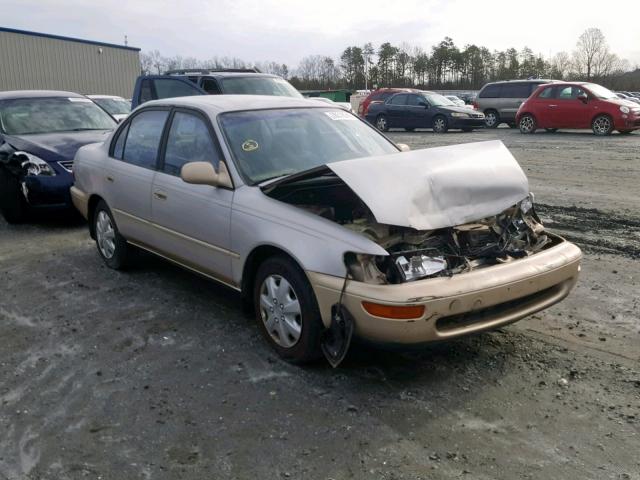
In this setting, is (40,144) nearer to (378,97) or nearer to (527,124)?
(527,124)

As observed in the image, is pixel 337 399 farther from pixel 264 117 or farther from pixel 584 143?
pixel 584 143

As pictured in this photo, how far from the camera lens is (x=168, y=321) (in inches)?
184

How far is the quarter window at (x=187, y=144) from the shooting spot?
15.2 feet

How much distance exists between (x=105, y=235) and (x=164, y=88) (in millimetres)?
6719

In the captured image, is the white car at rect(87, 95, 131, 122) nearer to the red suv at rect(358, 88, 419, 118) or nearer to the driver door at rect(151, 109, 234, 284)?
the red suv at rect(358, 88, 419, 118)

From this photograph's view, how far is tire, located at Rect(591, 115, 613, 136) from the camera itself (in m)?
18.7

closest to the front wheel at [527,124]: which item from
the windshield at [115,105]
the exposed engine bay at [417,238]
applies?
the windshield at [115,105]

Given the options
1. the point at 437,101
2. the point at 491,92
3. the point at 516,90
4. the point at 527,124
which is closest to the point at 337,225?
the point at 527,124

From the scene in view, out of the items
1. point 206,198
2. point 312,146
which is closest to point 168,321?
point 206,198

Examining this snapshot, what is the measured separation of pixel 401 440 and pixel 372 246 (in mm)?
1010

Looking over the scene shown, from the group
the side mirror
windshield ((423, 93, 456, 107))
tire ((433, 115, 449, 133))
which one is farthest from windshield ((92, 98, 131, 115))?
the side mirror

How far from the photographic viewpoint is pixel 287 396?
11.5ft

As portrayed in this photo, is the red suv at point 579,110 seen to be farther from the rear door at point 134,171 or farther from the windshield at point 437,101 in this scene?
the rear door at point 134,171

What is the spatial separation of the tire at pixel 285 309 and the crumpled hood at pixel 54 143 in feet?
16.0
